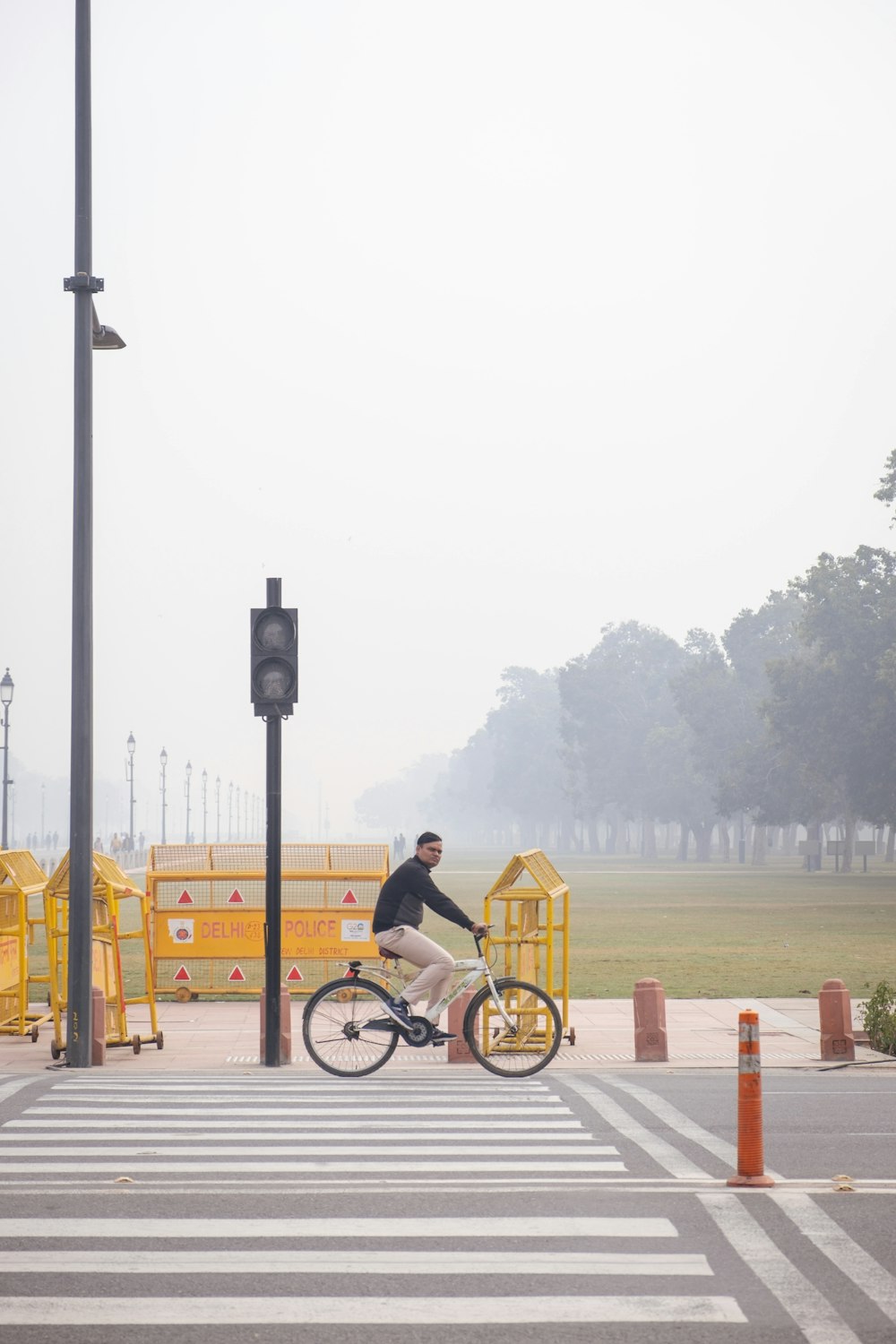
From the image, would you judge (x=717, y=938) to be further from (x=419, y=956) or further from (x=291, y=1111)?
(x=291, y=1111)

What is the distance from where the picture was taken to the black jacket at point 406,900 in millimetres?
12578

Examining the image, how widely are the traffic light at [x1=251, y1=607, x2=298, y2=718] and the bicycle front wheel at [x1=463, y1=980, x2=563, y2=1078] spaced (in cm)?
309

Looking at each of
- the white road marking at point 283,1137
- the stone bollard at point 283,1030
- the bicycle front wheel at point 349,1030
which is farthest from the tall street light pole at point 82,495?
the white road marking at point 283,1137

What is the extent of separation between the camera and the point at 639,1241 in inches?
285

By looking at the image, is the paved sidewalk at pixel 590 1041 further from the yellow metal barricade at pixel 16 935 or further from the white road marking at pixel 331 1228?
the white road marking at pixel 331 1228

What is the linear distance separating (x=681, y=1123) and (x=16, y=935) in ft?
24.3

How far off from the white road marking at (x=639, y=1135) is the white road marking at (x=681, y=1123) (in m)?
0.19

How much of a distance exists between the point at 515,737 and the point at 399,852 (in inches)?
2253

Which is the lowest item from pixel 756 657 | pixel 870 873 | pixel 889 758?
pixel 870 873

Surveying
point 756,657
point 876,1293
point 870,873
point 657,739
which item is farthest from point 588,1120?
point 657,739

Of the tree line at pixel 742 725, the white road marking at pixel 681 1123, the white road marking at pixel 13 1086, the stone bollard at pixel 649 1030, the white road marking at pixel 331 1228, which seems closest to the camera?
the white road marking at pixel 331 1228

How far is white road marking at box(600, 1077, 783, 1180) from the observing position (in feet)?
30.7

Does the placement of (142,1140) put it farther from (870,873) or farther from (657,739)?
(657,739)

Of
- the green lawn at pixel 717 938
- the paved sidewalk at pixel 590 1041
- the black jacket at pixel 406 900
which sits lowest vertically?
the green lawn at pixel 717 938
